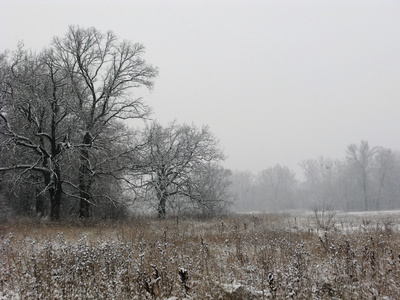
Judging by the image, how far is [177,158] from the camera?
24719 mm

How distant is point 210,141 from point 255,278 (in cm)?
1998

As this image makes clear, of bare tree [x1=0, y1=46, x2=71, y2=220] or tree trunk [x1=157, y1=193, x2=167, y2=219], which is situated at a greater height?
bare tree [x1=0, y1=46, x2=71, y2=220]

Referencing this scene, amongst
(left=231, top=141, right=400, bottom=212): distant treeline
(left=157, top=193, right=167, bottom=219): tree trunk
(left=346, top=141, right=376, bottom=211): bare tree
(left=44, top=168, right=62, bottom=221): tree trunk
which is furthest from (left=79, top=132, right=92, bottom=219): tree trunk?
(left=346, top=141, right=376, bottom=211): bare tree

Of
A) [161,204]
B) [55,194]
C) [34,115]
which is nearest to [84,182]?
[55,194]

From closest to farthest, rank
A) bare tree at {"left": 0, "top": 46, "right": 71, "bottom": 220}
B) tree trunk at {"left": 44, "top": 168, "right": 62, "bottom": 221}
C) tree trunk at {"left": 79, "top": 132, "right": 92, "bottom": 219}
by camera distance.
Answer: bare tree at {"left": 0, "top": 46, "right": 71, "bottom": 220} → tree trunk at {"left": 44, "top": 168, "right": 62, "bottom": 221} → tree trunk at {"left": 79, "top": 132, "right": 92, "bottom": 219}

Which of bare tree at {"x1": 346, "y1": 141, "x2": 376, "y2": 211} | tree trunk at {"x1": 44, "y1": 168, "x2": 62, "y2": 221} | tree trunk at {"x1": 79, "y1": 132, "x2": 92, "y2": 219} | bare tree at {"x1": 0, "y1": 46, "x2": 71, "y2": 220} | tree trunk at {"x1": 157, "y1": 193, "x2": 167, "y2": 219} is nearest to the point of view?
bare tree at {"x1": 0, "y1": 46, "x2": 71, "y2": 220}

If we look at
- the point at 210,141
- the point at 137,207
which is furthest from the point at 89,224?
the point at 210,141

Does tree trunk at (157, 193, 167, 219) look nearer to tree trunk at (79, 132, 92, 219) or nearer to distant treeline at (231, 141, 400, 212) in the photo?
tree trunk at (79, 132, 92, 219)

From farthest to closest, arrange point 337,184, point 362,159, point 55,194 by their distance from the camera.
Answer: point 337,184, point 362,159, point 55,194

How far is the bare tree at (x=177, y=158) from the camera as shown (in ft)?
77.3

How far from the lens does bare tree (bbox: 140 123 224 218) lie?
2355 centimetres

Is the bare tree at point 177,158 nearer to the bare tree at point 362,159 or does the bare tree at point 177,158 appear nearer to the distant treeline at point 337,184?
the distant treeline at point 337,184

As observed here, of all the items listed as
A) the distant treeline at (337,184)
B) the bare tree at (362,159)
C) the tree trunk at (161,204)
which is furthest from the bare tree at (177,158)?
the bare tree at (362,159)

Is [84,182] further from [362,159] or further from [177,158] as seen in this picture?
[362,159]
